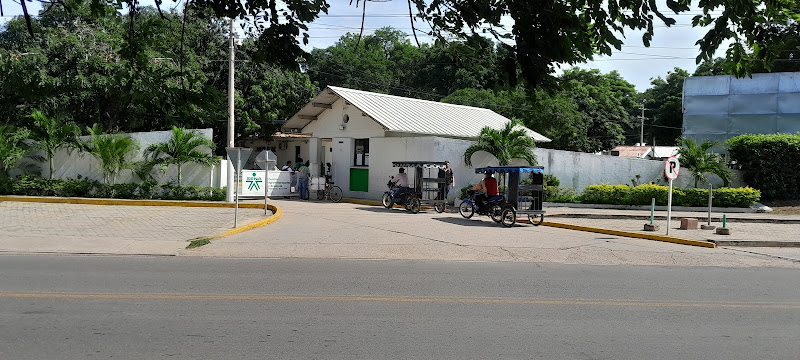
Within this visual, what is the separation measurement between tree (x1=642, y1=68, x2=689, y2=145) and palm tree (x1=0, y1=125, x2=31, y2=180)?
164 feet

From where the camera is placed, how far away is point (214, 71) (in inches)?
1339

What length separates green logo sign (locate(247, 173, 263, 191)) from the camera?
2609 centimetres

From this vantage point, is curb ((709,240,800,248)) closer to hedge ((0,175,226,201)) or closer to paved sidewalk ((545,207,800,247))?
paved sidewalk ((545,207,800,247))

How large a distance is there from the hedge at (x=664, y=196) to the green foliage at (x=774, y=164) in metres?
2.45

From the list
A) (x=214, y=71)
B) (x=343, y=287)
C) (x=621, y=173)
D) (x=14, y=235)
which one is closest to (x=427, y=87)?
(x=214, y=71)

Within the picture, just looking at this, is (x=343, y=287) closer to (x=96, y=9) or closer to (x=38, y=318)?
(x=38, y=318)

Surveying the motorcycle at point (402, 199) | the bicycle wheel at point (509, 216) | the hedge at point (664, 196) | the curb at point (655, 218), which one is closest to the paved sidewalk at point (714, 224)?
the curb at point (655, 218)

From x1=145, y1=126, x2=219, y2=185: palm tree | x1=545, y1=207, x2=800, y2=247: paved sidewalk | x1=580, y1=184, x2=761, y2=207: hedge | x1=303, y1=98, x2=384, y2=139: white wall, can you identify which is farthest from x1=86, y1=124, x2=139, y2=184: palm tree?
x1=580, y1=184, x2=761, y2=207: hedge

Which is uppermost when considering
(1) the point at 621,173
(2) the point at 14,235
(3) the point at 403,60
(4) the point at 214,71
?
(3) the point at 403,60

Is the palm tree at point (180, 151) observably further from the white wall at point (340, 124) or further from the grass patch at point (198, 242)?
the grass patch at point (198, 242)

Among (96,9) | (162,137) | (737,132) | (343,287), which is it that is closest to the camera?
(96,9)

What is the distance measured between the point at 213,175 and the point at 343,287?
1752cm

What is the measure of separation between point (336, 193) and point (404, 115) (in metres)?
5.18

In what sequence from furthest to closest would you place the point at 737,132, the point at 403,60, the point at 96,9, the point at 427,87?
the point at 403,60, the point at 427,87, the point at 737,132, the point at 96,9
